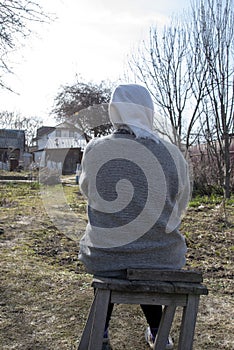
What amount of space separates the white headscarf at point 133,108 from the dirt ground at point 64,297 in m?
1.29

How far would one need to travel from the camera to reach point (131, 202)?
1.81m

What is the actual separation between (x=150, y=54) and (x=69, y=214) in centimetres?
570

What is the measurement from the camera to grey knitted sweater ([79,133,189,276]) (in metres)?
1.79

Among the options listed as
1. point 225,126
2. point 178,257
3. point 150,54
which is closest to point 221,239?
point 178,257

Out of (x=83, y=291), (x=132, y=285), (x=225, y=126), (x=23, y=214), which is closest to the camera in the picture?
(x=132, y=285)

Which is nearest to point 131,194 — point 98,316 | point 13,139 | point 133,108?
point 133,108

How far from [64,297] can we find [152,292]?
1.38 meters

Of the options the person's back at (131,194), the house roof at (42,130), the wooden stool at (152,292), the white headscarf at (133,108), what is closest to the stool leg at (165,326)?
the wooden stool at (152,292)

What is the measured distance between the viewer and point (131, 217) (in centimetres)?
182

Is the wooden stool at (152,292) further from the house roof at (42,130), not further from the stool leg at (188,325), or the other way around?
the house roof at (42,130)

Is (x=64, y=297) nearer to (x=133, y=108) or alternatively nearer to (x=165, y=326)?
(x=165, y=326)

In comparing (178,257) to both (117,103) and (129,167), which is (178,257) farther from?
(117,103)

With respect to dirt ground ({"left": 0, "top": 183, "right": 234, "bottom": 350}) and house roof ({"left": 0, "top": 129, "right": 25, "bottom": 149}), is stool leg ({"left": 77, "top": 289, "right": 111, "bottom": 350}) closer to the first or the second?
dirt ground ({"left": 0, "top": 183, "right": 234, "bottom": 350})

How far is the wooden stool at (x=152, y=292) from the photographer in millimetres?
1661
